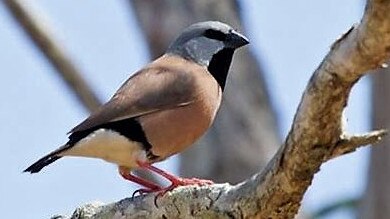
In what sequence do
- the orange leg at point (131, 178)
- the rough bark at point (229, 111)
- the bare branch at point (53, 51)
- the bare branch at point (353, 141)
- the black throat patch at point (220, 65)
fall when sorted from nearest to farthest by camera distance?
the bare branch at point (353, 141)
the orange leg at point (131, 178)
the black throat patch at point (220, 65)
the rough bark at point (229, 111)
the bare branch at point (53, 51)

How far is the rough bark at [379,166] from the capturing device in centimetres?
592

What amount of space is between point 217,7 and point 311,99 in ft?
14.5

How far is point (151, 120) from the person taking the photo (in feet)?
15.5

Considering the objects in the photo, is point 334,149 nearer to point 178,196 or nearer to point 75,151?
point 178,196

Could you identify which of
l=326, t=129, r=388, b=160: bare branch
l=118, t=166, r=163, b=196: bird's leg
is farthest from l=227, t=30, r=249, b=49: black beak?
l=326, t=129, r=388, b=160: bare branch

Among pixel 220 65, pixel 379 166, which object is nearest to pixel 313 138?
pixel 220 65

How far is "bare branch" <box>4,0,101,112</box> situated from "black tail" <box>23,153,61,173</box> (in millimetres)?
2805

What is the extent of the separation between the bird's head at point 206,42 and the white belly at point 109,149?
71 cm

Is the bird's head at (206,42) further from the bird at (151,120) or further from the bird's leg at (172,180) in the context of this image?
the bird's leg at (172,180)

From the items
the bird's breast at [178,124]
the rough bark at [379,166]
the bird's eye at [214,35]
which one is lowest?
the rough bark at [379,166]

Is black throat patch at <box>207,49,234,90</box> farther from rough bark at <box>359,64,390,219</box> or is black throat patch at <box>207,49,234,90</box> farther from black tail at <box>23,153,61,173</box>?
rough bark at <box>359,64,390,219</box>

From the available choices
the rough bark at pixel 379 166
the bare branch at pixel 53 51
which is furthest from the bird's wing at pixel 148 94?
the bare branch at pixel 53 51

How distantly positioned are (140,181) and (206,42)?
844 millimetres

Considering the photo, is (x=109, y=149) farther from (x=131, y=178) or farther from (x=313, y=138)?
(x=313, y=138)
